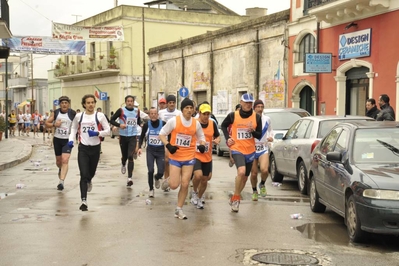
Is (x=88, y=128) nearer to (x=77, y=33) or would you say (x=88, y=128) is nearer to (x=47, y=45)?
(x=77, y=33)

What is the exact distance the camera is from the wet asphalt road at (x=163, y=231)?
6.83 metres

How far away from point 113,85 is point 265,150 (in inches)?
1589

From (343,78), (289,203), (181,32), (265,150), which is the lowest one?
(289,203)

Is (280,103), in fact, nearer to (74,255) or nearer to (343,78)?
(343,78)

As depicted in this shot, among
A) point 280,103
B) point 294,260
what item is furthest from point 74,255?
point 280,103

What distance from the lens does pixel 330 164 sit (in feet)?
29.3

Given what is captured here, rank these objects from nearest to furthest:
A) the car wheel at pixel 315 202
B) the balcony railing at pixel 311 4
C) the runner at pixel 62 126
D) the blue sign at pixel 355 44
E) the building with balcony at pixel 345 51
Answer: the car wheel at pixel 315 202 → the runner at pixel 62 126 → the building with balcony at pixel 345 51 → the blue sign at pixel 355 44 → the balcony railing at pixel 311 4

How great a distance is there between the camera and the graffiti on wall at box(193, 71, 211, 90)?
35438 millimetres

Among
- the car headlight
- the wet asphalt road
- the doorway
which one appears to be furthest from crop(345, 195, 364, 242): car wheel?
the doorway

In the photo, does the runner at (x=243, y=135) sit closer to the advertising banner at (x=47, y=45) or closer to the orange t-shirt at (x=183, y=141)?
the orange t-shirt at (x=183, y=141)

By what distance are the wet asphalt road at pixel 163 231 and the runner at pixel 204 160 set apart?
29 centimetres

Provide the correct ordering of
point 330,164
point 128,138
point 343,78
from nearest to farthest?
point 330,164 → point 128,138 → point 343,78

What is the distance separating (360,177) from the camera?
7.59 metres

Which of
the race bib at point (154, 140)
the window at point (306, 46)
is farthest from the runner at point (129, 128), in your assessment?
the window at point (306, 46)
